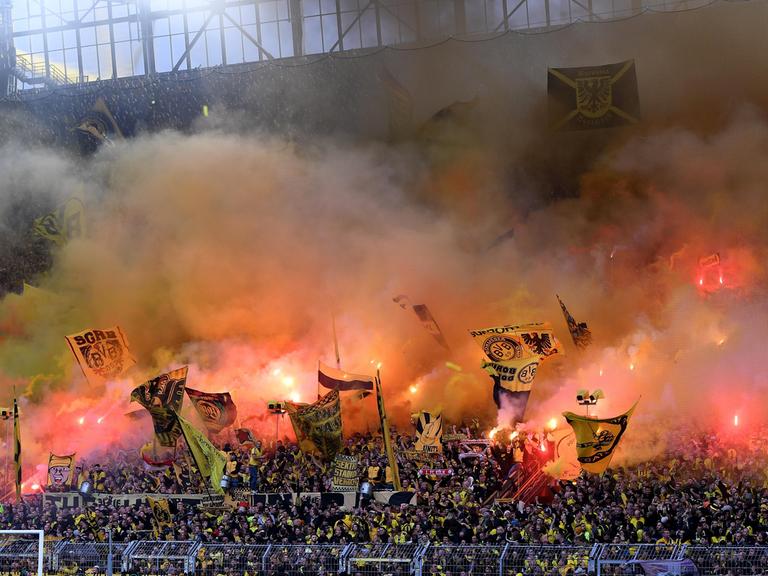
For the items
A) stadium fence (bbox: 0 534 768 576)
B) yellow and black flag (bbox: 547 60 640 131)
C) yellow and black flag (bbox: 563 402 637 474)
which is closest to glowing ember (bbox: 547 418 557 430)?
yellow and black flag (bbox: 563 402 637 474)

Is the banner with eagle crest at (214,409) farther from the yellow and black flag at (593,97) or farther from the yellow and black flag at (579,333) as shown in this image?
the yellow and black flag at (593,97)

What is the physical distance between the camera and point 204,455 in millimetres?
22578

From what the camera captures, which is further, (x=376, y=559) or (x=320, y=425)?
(x=320, y=425)

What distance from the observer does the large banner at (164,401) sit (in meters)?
25.4

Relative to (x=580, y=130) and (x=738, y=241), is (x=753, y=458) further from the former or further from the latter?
(x=580, y=130)

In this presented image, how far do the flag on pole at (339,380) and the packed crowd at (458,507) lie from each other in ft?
5.29

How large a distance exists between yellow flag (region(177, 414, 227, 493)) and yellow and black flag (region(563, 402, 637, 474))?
737cm

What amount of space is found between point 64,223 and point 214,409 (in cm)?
1240

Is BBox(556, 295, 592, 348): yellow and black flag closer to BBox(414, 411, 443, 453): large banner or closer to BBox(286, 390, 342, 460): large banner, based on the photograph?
BBox(414, 411, 443, 453): large banner

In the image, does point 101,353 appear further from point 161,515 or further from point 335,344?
point 161,515

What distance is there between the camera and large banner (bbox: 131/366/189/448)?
1000 inches

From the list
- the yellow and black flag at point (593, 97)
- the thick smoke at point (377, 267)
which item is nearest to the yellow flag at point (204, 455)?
the thick smoke at point (377, 267)

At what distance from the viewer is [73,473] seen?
91.4 ft

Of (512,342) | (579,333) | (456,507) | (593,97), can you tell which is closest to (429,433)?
(512,342)
